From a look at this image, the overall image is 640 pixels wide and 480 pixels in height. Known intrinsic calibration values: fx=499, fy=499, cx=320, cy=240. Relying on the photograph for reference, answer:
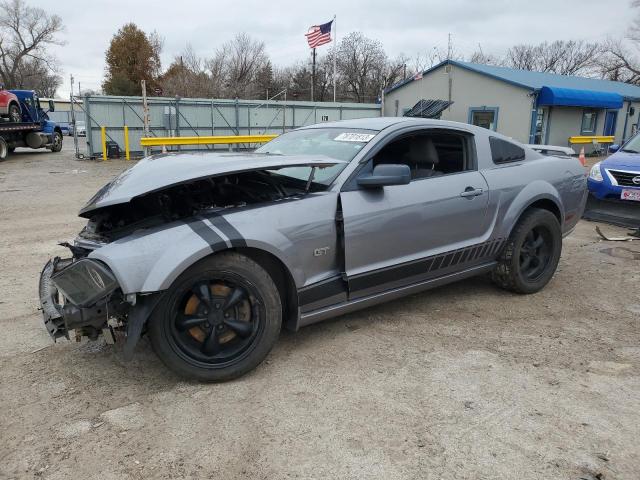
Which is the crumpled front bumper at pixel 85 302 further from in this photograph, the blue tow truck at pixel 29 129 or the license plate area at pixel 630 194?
the blue tow truck at pixel 29 129

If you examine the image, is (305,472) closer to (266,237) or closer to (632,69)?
(266,237)

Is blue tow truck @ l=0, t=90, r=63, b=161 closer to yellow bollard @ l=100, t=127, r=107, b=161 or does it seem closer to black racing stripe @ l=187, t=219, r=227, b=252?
yellow bollard @ l=100, t=127, r=107, b=161

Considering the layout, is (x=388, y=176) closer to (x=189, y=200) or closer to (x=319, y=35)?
(x=189, y=200)

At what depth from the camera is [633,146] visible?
8258 mm

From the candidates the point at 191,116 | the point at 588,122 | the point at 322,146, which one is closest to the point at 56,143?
the point at 191,116

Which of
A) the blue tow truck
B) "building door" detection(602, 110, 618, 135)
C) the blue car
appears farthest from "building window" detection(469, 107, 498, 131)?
the blue tow truck

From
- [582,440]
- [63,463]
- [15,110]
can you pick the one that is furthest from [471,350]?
[15,110]

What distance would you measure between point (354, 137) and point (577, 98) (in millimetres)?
22510

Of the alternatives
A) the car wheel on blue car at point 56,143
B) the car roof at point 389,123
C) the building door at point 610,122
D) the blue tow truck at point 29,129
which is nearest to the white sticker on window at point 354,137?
the car roof at point 389,123

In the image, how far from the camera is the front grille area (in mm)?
7164

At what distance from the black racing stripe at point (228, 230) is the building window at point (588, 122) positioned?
26.4 metres

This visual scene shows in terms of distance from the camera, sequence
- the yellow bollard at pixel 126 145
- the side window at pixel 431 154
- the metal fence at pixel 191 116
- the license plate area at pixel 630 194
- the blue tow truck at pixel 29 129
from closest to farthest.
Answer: the side window at pixel 431 154, the license plate area at pixel 630 194, the yellow bollard at pixel 126 145, the metal fence at pixel 191 116, the blue tow truck at pixel 29 129

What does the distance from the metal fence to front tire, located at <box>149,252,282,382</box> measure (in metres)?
18.0

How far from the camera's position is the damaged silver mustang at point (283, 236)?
281 cm
